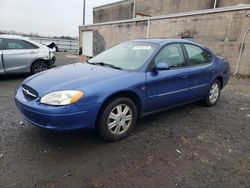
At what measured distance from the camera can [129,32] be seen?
1573cm

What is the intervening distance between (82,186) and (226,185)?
1.57 meters

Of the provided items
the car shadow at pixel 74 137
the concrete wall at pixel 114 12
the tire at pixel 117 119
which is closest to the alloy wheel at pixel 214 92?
the car shadow at pixel 74 137

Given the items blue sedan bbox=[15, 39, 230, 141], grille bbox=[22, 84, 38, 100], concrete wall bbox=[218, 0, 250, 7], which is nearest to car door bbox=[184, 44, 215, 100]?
blue sedan bbox=[15, 39, 230, 141]

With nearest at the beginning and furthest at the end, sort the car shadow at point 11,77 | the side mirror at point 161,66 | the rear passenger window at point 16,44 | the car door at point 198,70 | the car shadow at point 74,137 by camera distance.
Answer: the car shadow at point 74,137 < the side mirror at point 161,66 < the car door at point 198,70 < the rear passenger window at point 16,44 < the car shadow at point 11,77

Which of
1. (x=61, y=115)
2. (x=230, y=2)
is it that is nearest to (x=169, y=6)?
(x=230, y=2)

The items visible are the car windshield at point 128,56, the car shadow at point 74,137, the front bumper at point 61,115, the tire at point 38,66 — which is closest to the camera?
the front bumper at point 61,115

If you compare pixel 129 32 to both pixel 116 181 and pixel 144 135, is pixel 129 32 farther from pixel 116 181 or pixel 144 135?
pixel 116 181

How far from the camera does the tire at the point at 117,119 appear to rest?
10.1 ft

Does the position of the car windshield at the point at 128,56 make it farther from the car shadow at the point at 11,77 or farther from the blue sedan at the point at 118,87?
the car shadow at the point at 11,77

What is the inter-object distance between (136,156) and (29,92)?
172cm

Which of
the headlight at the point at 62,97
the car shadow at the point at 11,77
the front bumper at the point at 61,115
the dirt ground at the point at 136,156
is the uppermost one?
the headlight at the point at 62,97

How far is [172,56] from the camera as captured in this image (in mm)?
4051

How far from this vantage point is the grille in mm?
2992

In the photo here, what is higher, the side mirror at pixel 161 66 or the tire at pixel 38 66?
the side mirror at pixel 161 66
